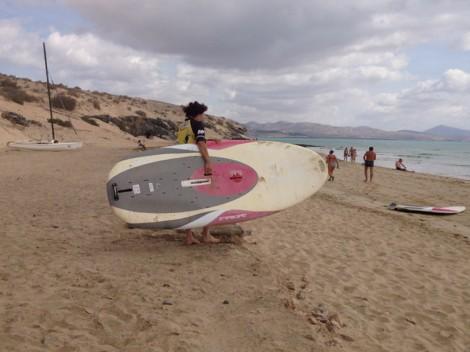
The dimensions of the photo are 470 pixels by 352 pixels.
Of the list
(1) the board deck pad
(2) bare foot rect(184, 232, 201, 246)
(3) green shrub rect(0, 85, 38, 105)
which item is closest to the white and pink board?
(1) the board deck pad

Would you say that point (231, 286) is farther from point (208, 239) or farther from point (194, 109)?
point (194, 109)

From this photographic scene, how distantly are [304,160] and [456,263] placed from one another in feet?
9.13

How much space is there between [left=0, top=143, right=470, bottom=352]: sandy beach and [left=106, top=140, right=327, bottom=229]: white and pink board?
503mm

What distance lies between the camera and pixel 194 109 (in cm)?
523

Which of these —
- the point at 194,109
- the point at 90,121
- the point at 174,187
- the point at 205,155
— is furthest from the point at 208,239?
the point at 90,121

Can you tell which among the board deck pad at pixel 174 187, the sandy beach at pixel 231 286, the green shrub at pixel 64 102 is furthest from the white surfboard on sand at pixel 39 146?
the board deck pad at pixel 174 187

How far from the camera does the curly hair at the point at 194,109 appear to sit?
521 centimetres

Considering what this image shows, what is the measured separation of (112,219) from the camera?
6.96 metres

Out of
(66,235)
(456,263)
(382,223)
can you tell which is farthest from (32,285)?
(382,223)

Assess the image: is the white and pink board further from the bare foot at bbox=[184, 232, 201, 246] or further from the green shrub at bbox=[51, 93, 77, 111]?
the green shrub at bbox=[51, 93, 77, 111]

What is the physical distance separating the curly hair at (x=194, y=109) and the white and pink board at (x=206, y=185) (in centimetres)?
48

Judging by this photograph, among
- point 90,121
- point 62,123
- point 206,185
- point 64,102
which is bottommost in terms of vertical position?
point 206,185

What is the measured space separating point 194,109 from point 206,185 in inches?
42.5

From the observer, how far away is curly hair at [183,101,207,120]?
5211 millimetres
